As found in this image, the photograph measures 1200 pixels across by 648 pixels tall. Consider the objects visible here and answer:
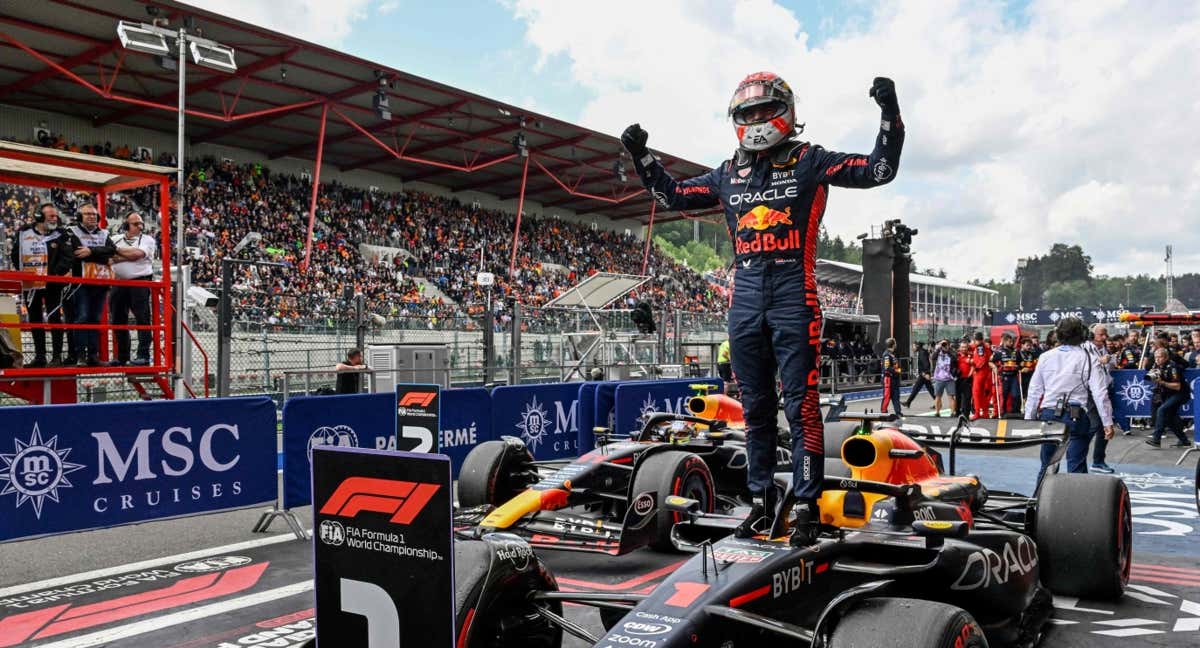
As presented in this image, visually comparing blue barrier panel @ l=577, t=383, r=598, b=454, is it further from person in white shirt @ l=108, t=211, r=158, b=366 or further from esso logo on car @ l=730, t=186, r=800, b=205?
esso logo on car @ l=730, t=186, r=800, b=205

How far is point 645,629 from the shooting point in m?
2.89

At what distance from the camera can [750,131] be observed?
13.7 feet

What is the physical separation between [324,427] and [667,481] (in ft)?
11.1

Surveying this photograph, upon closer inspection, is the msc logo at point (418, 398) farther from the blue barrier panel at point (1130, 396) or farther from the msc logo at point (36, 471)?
the blue barrier panel at point (1130, 396)

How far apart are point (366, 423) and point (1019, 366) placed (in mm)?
13836

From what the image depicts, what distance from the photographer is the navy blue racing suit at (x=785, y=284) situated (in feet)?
13.0

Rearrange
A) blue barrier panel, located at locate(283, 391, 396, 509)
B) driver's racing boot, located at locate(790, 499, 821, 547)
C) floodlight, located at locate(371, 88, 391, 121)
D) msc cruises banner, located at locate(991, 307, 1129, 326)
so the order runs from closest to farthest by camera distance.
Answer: driver's racing boot, located at locate(790, 499, 821, 547) → blue barrier panel, located at locate(283, 391, 396, 509) → floodlight, located at locate(371, 88, 391, 121) → msc cruises banner, located at locate(991, 307, 1129, 326)

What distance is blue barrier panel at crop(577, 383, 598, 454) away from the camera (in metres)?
10.9

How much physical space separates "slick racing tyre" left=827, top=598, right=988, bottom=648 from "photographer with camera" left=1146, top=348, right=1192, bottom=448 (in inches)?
470

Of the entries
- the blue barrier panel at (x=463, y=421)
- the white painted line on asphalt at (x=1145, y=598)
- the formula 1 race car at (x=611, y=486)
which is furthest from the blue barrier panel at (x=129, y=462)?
the white painted line on asphalt at (x=1145, y=598)

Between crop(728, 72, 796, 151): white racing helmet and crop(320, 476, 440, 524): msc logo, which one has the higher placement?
crop(728, 72, 796, 151): white racing helmet

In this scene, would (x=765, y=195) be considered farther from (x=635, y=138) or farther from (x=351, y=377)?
(x=351, y=377)

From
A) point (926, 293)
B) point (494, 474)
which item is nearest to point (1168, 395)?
point (494, 474)

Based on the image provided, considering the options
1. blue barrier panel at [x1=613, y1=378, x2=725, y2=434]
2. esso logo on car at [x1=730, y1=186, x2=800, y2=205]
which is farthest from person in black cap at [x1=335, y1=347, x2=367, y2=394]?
esso logo on car at [x1=730, y1=186, x2=800, y2=205]
